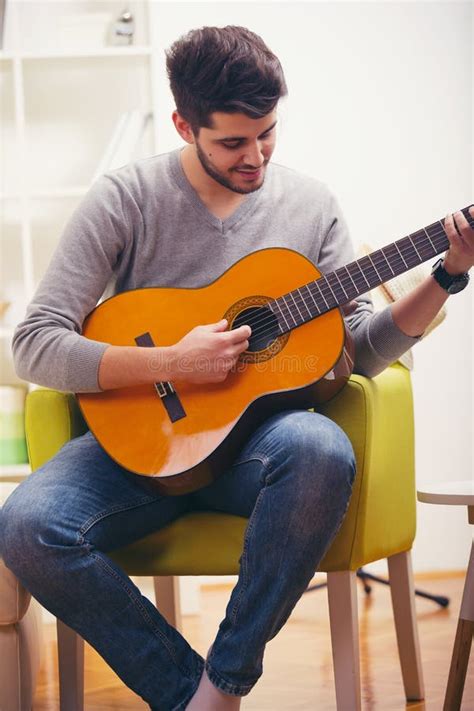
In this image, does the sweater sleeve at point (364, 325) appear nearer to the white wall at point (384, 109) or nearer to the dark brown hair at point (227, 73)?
the dark brown hair at point (227, 73)

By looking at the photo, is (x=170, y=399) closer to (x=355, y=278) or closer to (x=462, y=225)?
(x=355, y=278)

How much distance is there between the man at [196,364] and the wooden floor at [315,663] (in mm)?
521

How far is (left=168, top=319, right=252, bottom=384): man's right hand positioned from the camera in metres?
1.55

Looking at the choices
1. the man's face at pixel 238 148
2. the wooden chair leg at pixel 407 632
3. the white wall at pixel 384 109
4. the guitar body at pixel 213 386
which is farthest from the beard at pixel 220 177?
the white wall at pixel 384 109

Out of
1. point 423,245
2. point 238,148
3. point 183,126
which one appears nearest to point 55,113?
point 183,126

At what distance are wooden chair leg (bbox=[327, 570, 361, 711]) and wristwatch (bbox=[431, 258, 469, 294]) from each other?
1.65 feet

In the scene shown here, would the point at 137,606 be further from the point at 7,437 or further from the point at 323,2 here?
the point at 323,2

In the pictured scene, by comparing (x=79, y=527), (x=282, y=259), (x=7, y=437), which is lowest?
(x=7, y=437)

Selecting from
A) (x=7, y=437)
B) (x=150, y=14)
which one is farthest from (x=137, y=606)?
(x=150, y=14)

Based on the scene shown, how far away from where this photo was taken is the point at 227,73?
64.5 inches

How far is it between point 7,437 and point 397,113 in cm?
155

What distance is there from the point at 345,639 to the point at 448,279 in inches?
24.7

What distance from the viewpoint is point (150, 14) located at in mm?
2691

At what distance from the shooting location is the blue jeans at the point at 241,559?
1.39 metres
